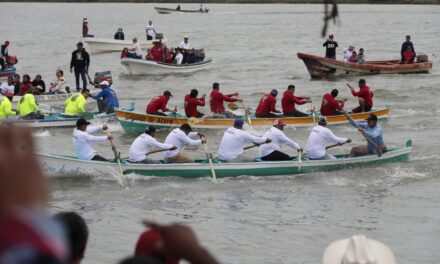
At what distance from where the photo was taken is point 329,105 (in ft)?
71.5

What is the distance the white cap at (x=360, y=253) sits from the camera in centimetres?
240

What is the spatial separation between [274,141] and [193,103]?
5522mm

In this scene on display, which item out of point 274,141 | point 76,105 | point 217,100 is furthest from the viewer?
point 76,105

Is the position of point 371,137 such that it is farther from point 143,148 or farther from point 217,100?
point 217,100

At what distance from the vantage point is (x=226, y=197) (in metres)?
14.9

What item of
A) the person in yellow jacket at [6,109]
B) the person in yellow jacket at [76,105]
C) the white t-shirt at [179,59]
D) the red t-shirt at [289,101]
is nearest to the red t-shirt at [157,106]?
the person in yellow jacket at [76,105]

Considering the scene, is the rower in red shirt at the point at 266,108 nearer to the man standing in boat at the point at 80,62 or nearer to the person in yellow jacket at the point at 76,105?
the person in yellow jacket at the point at 76,105

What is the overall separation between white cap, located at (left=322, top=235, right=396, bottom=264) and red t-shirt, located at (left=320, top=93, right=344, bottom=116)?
62.3 feet

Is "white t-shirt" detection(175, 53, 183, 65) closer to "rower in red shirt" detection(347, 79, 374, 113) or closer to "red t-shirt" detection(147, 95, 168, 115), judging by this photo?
"red t-shirt" detection(147, 95, 168, 115)

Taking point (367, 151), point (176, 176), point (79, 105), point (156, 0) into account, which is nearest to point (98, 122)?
point (79, 105)

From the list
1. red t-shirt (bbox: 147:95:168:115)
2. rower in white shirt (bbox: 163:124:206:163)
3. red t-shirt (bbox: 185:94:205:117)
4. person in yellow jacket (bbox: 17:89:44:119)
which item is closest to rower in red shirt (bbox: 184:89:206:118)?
red t-shirt (bbox: 185:94:205:117)

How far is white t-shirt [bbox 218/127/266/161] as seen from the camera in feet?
52.0

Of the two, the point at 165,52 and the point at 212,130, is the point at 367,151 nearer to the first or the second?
the point at 212,130

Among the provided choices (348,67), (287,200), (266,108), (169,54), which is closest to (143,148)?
(287,200)
